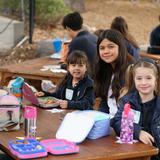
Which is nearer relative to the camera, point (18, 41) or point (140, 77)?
point (140, 77)

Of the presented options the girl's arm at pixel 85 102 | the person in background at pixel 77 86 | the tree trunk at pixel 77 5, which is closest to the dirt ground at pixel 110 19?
the tree trunk at pixel 77 5

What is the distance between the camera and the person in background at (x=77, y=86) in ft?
14.2

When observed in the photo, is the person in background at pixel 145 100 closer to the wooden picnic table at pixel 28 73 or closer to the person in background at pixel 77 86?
the person in background at pixel 77 86

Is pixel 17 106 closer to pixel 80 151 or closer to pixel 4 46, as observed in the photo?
pixel 80 151

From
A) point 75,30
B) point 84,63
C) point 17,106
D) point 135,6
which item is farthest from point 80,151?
point 135,6

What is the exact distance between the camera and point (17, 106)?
3.36 m

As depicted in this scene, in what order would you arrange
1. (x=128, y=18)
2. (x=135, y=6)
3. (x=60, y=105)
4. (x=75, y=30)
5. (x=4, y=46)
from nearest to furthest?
1. (x=60, y=105)
2. (x=75, y=30)
3. (x=4, y=46)
4. (x=128, y=18)
5. (x=135, y=6)

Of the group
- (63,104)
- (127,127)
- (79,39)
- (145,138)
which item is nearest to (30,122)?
(127,127)

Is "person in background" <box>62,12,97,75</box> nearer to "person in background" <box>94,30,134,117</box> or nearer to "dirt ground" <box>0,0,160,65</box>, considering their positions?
"person in background" <box>94,30,134,117</box>

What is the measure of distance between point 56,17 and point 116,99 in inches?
298

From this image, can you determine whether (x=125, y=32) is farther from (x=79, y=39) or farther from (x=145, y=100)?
(x=145, y=100)

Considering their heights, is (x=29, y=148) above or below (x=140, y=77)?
below

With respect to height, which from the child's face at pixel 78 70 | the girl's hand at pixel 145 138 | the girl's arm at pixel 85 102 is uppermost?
the child's face at pixel 78 70

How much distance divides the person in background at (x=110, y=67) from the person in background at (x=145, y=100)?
24.8 inches
